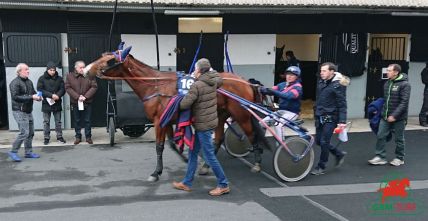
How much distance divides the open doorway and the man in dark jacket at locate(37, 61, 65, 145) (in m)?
7.10

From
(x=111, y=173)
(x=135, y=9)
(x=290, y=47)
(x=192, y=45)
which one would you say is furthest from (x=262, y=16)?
(x=111, y=173)

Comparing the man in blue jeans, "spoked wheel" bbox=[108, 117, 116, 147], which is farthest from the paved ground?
the man in blue jeans

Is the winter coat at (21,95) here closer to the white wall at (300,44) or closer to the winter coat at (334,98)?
the winter coat at (334,98)

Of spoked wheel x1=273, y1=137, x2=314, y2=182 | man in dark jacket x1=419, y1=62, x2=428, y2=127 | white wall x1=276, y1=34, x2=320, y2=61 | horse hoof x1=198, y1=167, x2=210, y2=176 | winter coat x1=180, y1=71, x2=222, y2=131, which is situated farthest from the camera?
white wall x1=276, y1=34, x2=320, y2=61

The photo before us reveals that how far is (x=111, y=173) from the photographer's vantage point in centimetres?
748

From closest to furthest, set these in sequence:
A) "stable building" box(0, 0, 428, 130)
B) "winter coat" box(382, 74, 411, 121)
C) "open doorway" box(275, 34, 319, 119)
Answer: "winter coat" box(382, 74, 411, 121) < "stable building" box(0, 0, 428, 130) < "open doorway" box(275, 34, 319, 119)

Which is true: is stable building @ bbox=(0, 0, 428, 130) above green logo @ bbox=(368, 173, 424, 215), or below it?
above

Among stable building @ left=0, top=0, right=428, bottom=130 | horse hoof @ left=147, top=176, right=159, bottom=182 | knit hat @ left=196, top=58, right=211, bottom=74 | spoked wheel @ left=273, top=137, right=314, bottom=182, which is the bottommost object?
horse hoof @ left=147, top=176, right=159, bottom=182

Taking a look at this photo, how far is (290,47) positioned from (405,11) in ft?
17.1

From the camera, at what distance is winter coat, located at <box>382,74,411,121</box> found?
305 inches

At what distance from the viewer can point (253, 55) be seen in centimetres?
1188

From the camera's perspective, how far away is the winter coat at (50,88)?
9.45 m

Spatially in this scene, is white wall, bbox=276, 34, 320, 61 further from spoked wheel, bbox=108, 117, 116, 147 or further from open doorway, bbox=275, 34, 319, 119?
spoked wheel, bbox=108, 117, 116, 147

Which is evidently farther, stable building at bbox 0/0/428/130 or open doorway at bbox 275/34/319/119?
open doorway at bbox 275/34/319/119
